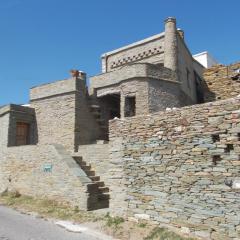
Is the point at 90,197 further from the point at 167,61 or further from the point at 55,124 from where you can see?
the point at 167,61

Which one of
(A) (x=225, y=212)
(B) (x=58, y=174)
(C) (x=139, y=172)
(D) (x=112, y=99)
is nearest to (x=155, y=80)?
(D) (x=112, y=99)

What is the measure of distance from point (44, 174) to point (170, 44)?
9.30 metres

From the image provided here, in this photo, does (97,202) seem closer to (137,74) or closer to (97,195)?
(97,195)

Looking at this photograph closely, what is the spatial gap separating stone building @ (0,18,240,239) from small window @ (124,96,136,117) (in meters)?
0.05

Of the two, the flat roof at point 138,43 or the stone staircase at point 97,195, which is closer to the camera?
the stone staircase at point 97,195

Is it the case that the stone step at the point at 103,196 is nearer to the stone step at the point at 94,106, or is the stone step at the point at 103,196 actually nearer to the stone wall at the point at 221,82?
the stone step at the point at 94,106

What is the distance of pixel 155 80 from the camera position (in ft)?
53.4

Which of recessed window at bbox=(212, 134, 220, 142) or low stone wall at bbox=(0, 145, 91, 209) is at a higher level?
recessed window at bbox=(212, 134, 220, 142)

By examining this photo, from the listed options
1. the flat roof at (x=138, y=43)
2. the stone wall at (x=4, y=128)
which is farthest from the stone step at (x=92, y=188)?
the flat roof at (x=138, y=43)

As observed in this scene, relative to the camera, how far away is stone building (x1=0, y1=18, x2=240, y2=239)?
320 inches

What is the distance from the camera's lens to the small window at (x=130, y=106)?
16.3 m

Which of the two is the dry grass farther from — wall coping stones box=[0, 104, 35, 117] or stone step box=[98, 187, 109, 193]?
wall coping stones box=[0, 104, 35, 117]

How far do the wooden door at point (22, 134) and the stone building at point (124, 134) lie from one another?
56 millimetres

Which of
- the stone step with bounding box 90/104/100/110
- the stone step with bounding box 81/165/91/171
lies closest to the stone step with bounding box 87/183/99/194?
the stone step with bounding box 81/165/91/171
